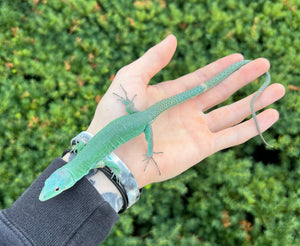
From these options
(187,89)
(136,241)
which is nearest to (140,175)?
(136,241)

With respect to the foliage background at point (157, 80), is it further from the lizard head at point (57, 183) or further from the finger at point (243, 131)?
the lizard head at point (57, 183)

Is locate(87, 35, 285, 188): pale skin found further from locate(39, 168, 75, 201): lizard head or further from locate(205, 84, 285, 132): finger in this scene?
locate(39, 168, 75, 201): lizard head

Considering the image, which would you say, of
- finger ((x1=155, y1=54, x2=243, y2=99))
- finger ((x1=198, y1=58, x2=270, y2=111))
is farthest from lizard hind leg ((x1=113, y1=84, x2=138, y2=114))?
Answer: finger ((x1=198, y1=58, x2=270, y2=111))

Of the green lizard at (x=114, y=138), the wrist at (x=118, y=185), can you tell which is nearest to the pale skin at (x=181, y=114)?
the green lizard at (x=114, y=138)

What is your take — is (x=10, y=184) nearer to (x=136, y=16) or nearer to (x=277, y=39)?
(x=136, y=16)

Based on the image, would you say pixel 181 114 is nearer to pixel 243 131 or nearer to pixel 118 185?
pixel 243 131

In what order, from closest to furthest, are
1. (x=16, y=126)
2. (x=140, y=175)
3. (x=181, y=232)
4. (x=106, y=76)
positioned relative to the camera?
1. (x=140, y=175)
2. (x=181, y=232)
3. (x=16, y=126)
4. (x=106, y=76)
